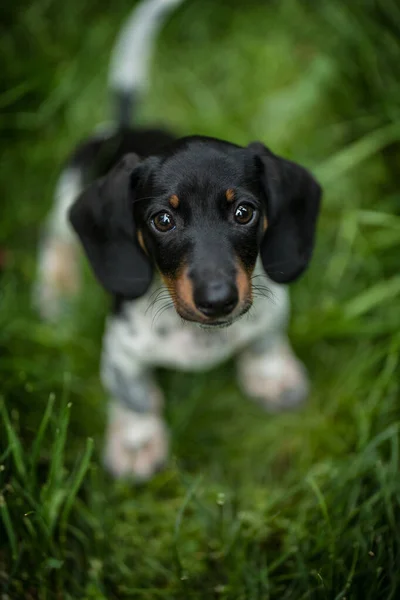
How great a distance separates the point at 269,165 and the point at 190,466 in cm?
Answer: 186

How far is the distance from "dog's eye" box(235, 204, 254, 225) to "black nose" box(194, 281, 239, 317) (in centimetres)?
34

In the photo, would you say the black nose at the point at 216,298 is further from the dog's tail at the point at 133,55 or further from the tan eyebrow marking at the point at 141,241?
the dog's tail at the point at 133,55

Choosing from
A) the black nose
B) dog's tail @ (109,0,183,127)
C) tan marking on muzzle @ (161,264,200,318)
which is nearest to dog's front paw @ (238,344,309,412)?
tan marking on muzzle @ (161,264,200,318)

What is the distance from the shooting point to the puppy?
2602 millimetres

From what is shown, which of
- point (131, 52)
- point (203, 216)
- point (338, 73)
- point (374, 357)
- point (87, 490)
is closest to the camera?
point (203, 216)

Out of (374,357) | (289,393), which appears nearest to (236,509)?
(289,393)

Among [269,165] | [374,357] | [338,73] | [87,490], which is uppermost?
[269,165]

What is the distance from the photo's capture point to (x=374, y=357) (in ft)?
11.9

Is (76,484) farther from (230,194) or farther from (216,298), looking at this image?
(230,194)

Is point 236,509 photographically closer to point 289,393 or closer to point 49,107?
point 289,393

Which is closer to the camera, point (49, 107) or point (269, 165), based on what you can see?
point (269, 165)

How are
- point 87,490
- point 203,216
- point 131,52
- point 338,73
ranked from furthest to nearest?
point 338,73 → point 131,52 → point 87,490 → point 203,216

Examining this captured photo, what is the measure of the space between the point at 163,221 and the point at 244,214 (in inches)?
13.2

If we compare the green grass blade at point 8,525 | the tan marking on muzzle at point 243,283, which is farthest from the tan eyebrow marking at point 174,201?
the green grass blade at point 8,525
